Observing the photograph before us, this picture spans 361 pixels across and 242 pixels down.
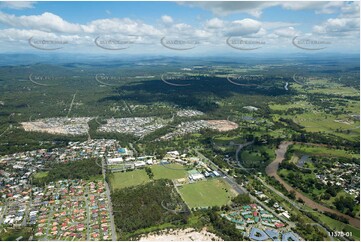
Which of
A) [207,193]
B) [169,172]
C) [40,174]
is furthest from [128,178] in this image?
[40,174]

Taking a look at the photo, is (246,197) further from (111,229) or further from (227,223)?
(111,229)

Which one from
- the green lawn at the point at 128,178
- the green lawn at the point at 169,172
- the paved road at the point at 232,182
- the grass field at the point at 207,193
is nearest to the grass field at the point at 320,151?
the paved road at the point at 232,182

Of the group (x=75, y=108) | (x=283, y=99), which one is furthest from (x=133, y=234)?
(x=283, y=99)

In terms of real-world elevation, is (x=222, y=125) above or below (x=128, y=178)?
below

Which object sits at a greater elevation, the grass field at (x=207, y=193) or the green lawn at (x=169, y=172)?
the grass field at (x=207, y=193)

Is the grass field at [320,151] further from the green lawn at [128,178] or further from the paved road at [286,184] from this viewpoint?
the green lawn at [128,178]

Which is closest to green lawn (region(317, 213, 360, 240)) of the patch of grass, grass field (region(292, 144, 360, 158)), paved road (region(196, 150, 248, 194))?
paved road (region(196, 150, 248, 194))

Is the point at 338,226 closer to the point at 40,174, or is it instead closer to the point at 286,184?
the point at 286,184
